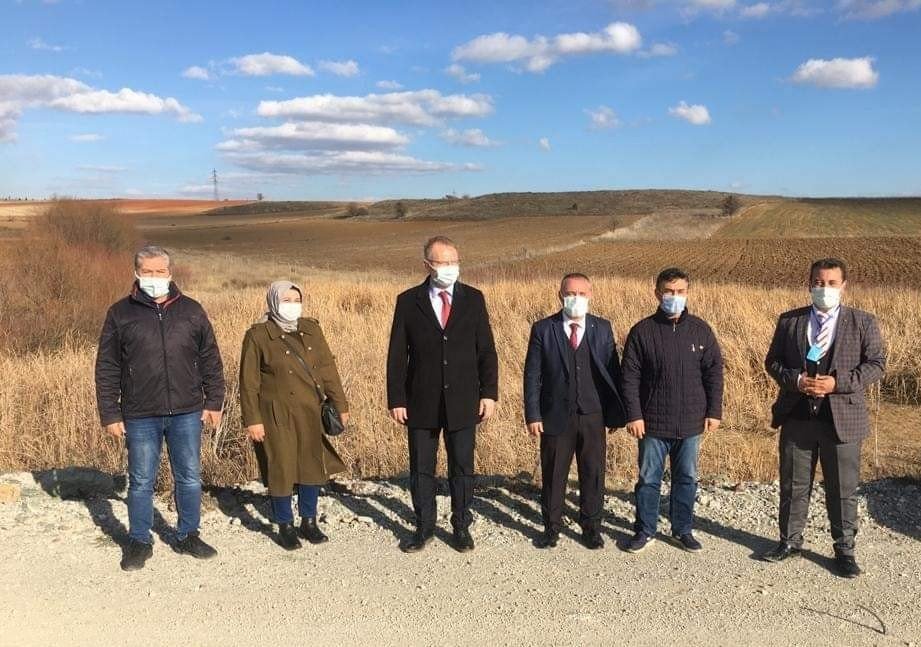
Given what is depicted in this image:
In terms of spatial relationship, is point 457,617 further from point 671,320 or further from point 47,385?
point 47,385

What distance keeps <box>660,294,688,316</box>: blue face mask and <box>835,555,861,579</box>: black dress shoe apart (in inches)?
65.6

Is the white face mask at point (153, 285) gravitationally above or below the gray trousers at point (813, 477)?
above

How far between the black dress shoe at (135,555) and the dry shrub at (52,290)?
9.49m

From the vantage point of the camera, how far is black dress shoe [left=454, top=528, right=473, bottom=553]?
4.22 metres

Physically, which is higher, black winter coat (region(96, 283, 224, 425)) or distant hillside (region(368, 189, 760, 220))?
distant hillside (region(368, 189, 760, 220))

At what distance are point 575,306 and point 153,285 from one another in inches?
101

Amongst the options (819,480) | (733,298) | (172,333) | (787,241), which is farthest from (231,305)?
(787,241)

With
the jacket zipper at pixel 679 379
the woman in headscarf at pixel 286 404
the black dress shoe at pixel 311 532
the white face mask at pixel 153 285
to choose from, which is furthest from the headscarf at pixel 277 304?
the jacket zipper at pixel 679 379

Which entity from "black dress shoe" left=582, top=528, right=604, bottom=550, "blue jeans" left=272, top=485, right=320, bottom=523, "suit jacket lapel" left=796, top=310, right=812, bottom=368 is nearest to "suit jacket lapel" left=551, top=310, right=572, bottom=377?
"black dress shoe" left=582, top=528, right=604, bottom=550

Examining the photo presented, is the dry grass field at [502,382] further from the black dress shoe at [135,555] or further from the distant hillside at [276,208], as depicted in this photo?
the distant hillside at [276,208]

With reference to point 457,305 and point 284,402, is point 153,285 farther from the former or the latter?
point 457,305

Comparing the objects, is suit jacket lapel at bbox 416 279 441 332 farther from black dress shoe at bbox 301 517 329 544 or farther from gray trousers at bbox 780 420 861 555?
gray trousers at bbox 780 420 861 555

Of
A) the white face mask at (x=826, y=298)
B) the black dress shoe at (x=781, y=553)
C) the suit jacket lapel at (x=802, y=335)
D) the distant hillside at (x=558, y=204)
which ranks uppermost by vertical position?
the distant hillside at (x=558, y=204)

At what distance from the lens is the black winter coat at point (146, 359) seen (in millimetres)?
3932
